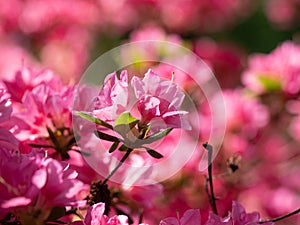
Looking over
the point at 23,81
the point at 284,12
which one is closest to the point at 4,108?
the point at 23,81

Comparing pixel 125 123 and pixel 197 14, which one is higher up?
pixel 125 123

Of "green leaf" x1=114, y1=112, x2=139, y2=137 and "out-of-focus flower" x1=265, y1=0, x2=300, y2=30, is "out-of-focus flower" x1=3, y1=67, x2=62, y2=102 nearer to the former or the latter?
"green leaf" x1=114, y1=112, x2=139, y2=137

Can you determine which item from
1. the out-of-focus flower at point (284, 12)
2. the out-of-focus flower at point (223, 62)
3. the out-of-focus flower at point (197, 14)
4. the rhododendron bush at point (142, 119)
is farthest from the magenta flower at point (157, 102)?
the out-of-focus flower at point (284, 12)

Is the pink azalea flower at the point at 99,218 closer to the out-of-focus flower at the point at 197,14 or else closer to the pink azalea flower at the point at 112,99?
the pink azalea flower at the point at 112,99

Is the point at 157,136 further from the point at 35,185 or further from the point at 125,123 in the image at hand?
the point at 35,185

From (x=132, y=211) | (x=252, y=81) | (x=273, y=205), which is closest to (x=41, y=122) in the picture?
(x=132, y=211)
